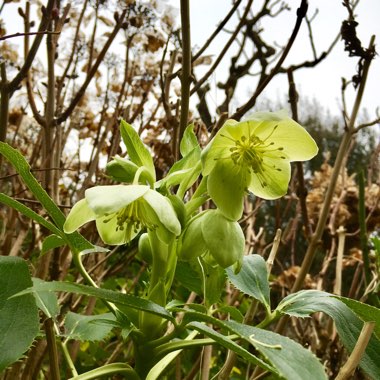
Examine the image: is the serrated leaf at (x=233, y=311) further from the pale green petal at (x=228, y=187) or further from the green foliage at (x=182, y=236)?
the pale green petal at (x=228, y=187)

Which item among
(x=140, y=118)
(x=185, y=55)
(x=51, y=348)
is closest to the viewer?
(x=51, y=348)

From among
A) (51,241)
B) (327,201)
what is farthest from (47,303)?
(327,201)

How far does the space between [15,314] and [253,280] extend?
0.88 ft

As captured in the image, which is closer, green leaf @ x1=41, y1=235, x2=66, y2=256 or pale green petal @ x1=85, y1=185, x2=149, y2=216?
pale green petal @ x1=85, y1=185, x2=149, y2=216

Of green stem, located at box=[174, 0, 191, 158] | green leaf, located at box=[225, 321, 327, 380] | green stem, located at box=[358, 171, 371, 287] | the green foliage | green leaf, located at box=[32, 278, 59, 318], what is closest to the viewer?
green leaf, located at box=[225, 321, 327, 380]

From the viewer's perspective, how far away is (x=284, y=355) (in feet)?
1.17

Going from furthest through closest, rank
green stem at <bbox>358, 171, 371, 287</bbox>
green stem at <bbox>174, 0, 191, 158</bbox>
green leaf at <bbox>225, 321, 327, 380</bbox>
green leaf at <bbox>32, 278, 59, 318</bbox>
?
green stem at <bbox>358, 171, 371, 287</bbox>
green stem at <bbox>174, 0, 191, 158</bbox>
green leaf at <bbox>32, 278, 59, 318</bbox>
green leaf at <bbox>225, 321, 327, 380</bbox>

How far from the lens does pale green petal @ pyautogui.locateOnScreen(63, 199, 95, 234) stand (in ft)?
1.58

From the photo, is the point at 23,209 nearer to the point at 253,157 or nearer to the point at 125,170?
the point at 125,170

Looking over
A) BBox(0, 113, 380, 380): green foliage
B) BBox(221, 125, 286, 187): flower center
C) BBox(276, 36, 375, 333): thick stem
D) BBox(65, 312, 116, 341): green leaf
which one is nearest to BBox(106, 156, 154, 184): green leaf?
BBox(0, 113, 380, 380): green foliage

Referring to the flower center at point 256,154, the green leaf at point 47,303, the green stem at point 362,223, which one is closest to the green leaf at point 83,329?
the green leaf at point 47,303

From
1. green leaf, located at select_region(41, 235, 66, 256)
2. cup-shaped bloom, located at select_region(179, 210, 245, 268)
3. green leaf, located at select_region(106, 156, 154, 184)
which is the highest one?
green leaf, located at select_region(106, 156, 154, 184)

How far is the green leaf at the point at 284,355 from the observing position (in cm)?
33

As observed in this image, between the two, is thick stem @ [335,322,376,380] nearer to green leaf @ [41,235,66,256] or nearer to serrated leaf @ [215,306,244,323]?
serrated leaf @ [215,306,244,323]
